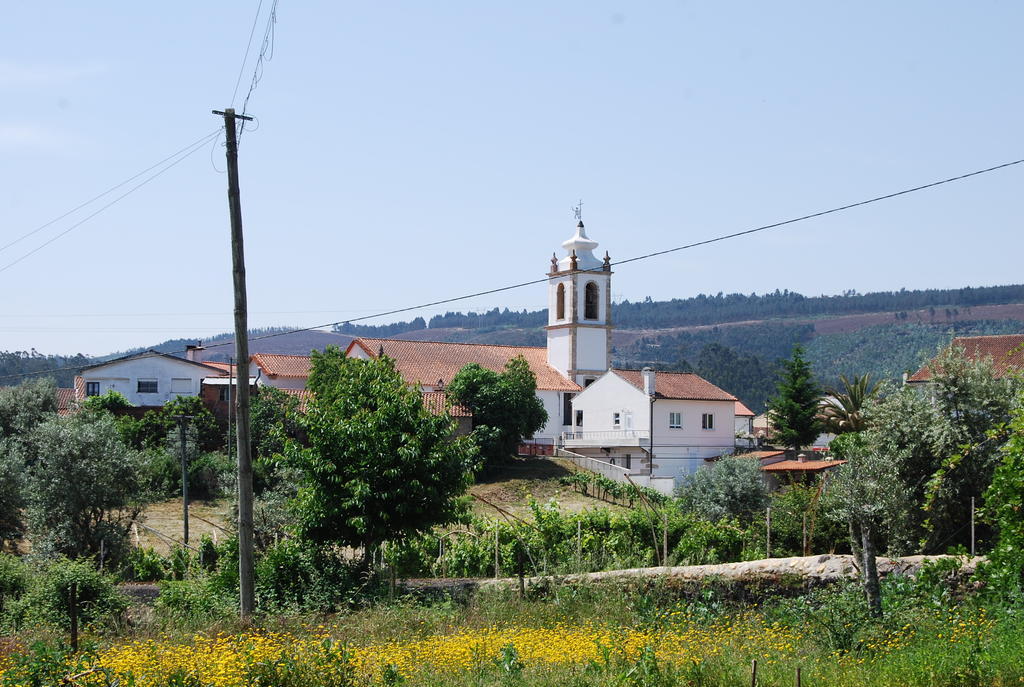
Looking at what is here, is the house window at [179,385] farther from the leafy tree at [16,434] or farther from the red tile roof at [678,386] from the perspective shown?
the red tile roof at [678,386]

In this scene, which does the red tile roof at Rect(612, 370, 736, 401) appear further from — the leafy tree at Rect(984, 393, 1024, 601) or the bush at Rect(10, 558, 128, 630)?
the bush at Rect(10, 558, 128, 630)

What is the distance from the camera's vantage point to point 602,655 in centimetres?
1162

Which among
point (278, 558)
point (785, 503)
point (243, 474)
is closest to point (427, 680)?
point (243, 474)

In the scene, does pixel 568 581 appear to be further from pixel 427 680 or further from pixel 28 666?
pixel 28 666

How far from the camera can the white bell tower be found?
2864 inches

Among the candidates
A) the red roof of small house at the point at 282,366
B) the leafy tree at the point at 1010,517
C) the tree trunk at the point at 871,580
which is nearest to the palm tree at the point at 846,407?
the red roof of small house at the point at 282,366

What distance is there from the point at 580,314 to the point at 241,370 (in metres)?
Result: 57.7

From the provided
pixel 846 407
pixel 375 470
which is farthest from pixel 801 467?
pixel 375 470

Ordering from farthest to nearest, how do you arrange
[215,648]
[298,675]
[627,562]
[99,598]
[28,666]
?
1. [627,562]
2. [99,598]
3. [215,648]
4. [298,675]
5. [28,666]

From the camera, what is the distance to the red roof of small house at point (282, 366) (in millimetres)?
66000

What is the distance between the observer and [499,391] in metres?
55.0

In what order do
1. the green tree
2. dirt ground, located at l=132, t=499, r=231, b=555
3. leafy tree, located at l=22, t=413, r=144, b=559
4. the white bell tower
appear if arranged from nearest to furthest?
the green tree
leafy tree, located at l=22, t=413, r=144, b=559
dirt ground, located at l=132, t=499, r=231, b=555
the white bell tower

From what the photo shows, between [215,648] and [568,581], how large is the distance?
21.5 feet

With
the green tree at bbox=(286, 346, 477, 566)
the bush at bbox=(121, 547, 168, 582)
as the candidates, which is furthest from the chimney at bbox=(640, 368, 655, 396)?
the green tree at bbox=(286, 346, 477, 566)
